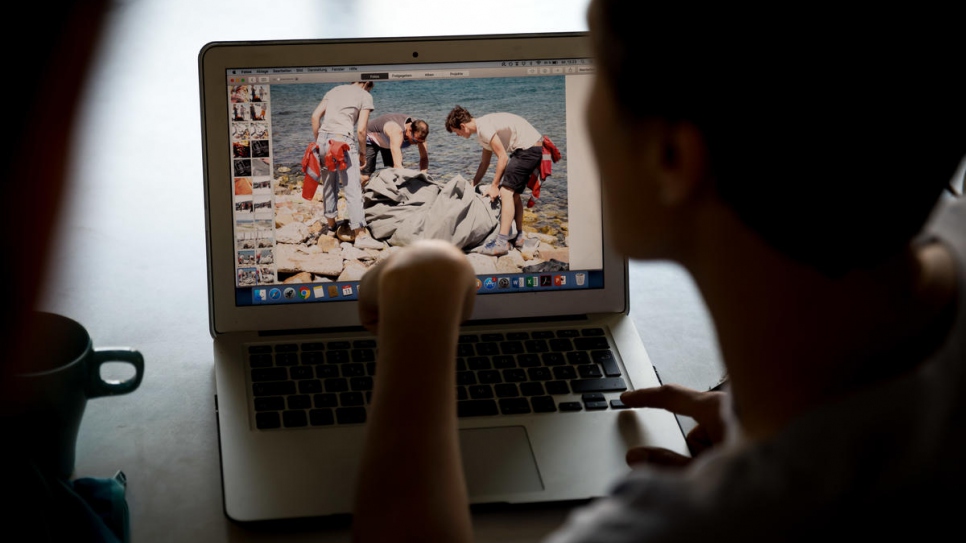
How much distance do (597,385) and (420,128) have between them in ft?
1.00


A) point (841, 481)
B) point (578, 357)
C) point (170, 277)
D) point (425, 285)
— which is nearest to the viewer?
point (841, 481)

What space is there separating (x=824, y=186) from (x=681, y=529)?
152 mm

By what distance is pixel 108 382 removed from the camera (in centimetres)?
76

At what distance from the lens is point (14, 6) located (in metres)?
0.15

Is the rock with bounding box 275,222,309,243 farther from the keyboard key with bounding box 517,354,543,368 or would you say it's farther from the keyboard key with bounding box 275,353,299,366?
the keyboard key with bounding box 517,354,543,368

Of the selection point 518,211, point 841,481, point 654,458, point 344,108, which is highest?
point 344,108

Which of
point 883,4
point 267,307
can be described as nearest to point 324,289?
point 267,307

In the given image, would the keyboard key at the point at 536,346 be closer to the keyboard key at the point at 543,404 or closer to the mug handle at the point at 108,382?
the keyboard key at the point at 543,404

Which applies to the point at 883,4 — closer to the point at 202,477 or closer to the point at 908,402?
the point at 908,402

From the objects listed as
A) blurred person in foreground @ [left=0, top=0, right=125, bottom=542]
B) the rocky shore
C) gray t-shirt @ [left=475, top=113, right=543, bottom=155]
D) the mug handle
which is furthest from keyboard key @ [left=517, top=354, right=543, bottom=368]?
blurred person in foreground @ [left=0, top=0, right=125, bottom=542]

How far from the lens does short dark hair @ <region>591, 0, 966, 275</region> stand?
359 millimetres

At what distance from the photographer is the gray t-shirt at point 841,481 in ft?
1.20

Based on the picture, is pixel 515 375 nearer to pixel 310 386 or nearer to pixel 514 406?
pixel 514 406

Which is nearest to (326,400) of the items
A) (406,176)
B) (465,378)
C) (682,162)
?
(465,378)
